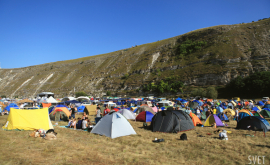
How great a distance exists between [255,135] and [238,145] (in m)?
2.88

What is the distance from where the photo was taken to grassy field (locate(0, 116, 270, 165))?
234 inches

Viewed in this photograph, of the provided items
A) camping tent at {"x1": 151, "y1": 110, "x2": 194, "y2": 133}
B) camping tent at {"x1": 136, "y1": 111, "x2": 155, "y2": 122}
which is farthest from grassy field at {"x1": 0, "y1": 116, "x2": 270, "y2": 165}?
camping tent at {"x1": 136, "y1": 111, "x2": 155, "y2": 122}

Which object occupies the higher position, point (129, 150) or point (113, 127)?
point (113, 127)

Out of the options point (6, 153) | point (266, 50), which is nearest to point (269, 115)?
point (6, 153)

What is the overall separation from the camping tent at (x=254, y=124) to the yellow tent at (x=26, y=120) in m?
12.5

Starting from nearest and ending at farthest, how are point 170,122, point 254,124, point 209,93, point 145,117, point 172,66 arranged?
point 170,122, point 254,124, point 145,117, point 209,93, point 172,66

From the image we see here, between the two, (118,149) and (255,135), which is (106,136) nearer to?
(118,149)

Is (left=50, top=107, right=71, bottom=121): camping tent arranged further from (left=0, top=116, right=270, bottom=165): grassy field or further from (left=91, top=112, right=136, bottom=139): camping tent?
(left=91, top=112, right=136, bottom=139): camping tent

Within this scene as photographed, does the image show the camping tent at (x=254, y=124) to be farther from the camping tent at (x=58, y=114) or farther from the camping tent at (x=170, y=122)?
the camping tent at (x=58, y=114)

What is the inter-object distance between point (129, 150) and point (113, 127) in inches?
99.2

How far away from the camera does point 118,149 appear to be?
727 centimetres

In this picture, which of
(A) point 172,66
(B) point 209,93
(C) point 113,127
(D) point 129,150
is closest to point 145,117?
(C) point 113,127

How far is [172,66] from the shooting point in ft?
227

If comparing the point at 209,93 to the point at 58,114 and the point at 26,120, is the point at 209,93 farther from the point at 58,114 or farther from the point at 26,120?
the point at 26,120
